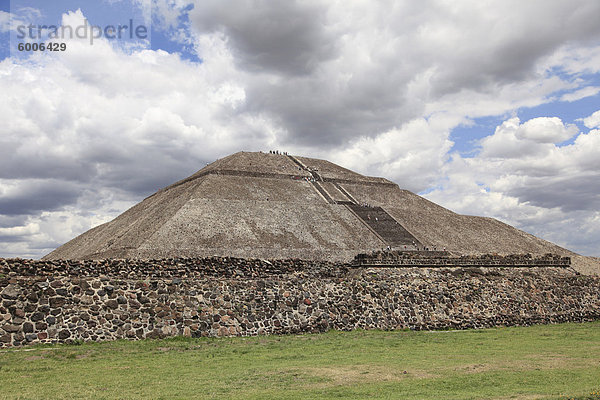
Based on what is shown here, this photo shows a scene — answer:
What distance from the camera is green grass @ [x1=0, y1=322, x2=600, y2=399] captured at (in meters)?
10.4

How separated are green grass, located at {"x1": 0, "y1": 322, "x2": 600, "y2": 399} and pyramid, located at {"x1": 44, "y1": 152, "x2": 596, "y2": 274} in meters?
27.8

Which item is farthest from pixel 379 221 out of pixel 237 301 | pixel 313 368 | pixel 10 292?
pixel 313 368

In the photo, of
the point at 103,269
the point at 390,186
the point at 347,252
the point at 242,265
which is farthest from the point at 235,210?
the point at 390,186

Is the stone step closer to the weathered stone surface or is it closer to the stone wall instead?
the stone wall

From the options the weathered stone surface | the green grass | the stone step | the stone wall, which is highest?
the stone step

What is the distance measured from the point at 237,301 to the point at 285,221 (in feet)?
117

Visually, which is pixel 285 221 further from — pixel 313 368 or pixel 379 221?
pixel 313 368

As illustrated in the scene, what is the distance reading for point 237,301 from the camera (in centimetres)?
2012

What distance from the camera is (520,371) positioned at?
41.1ft

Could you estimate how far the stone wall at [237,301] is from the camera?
1711 cm

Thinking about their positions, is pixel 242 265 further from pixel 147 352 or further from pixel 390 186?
pixel 390 186

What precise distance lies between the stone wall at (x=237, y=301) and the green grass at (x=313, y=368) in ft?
2.77

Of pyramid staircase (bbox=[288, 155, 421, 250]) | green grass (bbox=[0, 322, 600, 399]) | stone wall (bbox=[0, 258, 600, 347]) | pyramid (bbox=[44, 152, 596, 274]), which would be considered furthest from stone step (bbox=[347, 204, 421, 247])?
green grass (bbox=[0, 322, 600, 399])

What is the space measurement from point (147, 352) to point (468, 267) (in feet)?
86.2
